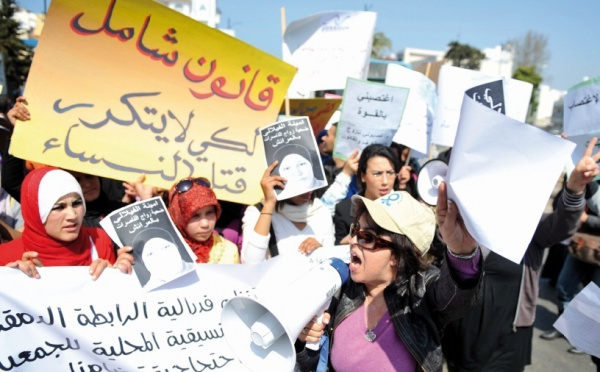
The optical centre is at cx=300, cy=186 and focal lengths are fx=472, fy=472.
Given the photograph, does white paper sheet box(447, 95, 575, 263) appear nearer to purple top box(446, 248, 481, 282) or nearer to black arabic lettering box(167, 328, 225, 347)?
purple top box(446, 248, 481, 282)

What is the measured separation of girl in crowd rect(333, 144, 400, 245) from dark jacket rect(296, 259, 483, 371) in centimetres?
142

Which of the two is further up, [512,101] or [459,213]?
[512,101]

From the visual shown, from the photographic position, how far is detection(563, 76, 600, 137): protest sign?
2.84m

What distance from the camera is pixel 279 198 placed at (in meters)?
2.70

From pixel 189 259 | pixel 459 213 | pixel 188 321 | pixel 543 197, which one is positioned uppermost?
pixel 543 197

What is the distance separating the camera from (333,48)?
4.41 m

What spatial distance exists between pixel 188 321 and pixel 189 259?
0.29 m

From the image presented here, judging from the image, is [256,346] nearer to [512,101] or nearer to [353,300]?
[353,300]

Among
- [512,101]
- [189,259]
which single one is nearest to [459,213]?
[189,259]

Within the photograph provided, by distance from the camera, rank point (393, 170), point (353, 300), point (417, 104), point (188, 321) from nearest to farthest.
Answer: point (353, 300) < point (188, 321) < point (393, 170) < point (417, 104)

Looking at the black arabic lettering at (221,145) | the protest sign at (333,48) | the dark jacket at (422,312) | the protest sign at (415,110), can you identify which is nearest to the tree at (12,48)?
the protest sign at (333,48)

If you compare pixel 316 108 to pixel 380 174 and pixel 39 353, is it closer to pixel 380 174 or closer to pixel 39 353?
pixel 380 174

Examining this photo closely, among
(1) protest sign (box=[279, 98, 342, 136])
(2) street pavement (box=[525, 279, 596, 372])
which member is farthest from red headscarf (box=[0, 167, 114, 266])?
(2) street pavement (box=[525, 279, 596, 372])

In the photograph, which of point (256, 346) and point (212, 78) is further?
point (212, 78)
